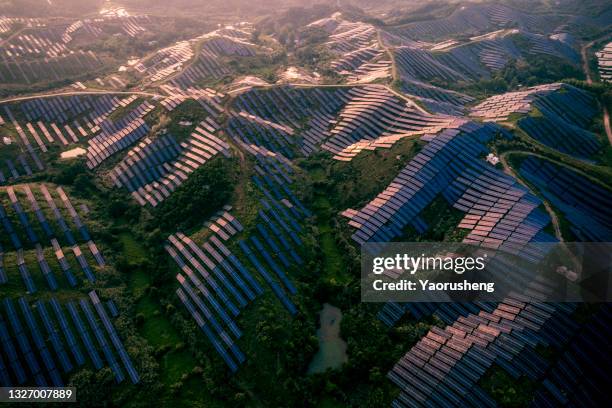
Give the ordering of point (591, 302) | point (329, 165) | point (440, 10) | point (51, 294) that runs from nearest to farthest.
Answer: point (591, 302) < point (51, 294) < point (329, 165) < point (440, 10)

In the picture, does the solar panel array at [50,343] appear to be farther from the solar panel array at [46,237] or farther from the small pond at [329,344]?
the small pond at [329,344]

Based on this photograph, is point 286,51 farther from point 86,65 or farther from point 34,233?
point 34,233

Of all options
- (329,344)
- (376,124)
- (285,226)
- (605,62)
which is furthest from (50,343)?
(605,62)

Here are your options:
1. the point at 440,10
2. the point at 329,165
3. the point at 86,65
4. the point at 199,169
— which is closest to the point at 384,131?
the point at 329,165

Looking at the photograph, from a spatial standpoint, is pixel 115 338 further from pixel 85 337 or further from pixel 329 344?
pixel 329 344

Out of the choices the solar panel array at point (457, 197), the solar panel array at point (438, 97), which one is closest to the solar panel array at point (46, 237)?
the solar panel array at point (457, 197)

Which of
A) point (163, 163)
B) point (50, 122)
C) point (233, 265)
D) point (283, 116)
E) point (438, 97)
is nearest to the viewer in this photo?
point (233, 265)
